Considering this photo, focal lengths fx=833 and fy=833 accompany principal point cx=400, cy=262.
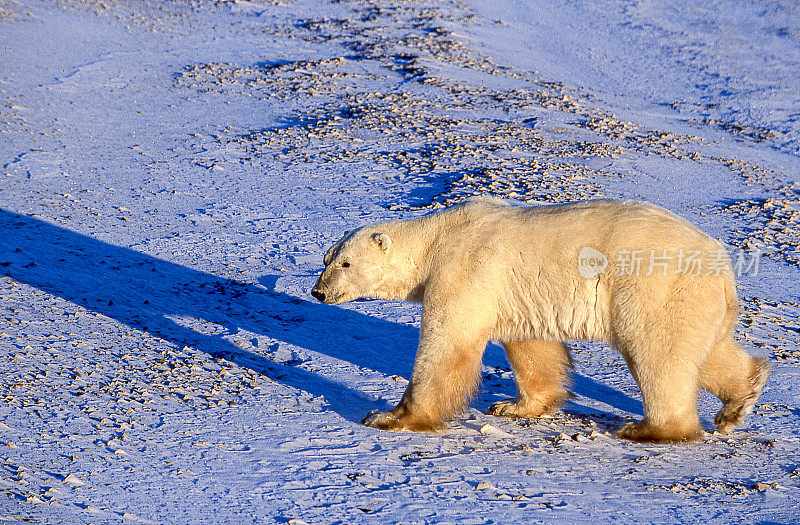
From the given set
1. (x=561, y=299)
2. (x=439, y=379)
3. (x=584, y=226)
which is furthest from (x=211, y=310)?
(x=584, y=226)

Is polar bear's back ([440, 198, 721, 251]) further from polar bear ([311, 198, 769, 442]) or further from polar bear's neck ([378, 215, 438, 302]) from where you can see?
polar bear's neck ([378, 215, 438, 302])

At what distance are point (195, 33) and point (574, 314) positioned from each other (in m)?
18.3

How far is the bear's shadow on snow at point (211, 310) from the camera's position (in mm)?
7445

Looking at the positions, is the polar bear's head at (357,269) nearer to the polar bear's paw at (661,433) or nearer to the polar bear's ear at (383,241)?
the polar bear's ear at (383,241)

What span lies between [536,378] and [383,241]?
1668 mm

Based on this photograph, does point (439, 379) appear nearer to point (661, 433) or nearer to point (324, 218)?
point (661, 433)

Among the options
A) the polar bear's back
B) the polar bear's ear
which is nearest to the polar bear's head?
the polar bear's ear

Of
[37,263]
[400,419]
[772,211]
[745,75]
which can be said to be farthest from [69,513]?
[745,75]

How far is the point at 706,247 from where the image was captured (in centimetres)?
596

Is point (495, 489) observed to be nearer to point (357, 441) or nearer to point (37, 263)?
point (357, 441)

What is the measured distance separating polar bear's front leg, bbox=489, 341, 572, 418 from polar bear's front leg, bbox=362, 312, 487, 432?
0.69 metres

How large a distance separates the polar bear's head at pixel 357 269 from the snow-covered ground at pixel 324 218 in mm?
859

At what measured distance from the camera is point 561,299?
6227 millimetres

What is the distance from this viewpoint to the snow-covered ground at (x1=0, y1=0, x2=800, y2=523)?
209 inches
